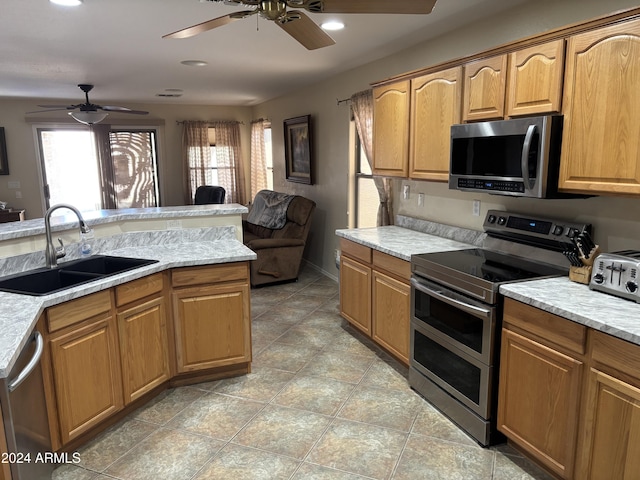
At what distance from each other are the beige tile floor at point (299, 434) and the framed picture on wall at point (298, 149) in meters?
3.00

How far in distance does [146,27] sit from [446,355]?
2.83 metres

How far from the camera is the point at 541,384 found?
6.55ft

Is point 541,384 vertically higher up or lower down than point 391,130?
lower down

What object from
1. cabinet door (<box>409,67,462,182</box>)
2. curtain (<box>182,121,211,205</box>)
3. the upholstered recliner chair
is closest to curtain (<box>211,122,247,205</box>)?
curtain (<box>182,121,211,205</box>)

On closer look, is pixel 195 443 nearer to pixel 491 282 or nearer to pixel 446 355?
pixel 446 355

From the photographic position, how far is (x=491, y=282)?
2184mm

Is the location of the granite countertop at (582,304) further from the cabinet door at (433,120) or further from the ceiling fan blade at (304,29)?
the ceiling fan blade at (304,29)

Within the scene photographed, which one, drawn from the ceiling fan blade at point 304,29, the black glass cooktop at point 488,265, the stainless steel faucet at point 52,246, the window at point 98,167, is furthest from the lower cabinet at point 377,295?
the window at point 98,167

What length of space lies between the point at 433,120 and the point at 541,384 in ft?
5.84

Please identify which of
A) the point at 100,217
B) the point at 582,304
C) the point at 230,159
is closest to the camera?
the point at 582,304

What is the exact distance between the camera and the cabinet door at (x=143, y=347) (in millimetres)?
2486

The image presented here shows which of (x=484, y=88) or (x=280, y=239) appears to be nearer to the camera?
(x=484, y=88)

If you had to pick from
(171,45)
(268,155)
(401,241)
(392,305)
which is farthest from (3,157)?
(392,305)

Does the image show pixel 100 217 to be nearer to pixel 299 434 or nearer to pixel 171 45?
pixel 171 45
